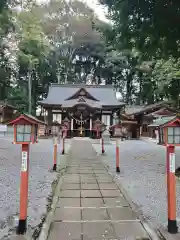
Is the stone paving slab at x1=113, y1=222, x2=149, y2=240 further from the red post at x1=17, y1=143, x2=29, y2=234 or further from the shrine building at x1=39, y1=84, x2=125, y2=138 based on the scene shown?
the shrine building at x1=39, y1=84, x2=125, y2=138

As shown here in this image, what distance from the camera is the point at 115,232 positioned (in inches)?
117

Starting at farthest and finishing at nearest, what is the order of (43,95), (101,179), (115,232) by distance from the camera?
(43,95) → (101,179) → (115,232)

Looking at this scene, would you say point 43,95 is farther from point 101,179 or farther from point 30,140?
point 30,140

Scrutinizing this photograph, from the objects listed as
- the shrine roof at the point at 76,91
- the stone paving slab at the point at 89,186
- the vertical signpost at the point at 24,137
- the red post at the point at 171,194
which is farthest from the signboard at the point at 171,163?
the shrine roof at the point at 76,91

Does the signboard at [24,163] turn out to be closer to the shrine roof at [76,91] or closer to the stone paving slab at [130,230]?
the stone paving slab at [130,230]

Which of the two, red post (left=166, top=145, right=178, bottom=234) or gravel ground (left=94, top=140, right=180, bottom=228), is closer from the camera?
red post (left=166, top=145, right=178, bottom=234)

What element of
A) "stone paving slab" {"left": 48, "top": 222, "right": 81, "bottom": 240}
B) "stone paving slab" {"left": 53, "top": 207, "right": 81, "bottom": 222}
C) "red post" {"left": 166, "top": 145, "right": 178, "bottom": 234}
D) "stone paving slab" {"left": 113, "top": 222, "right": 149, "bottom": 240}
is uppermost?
"red post" {"left": 166, "top": 145, "right": 178, "bottom": 234}

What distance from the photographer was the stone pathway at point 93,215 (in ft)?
9.51

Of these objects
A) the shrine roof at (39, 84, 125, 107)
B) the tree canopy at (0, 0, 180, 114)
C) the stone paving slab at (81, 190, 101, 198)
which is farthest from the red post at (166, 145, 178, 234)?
the shrine roof at (39, 84, 125, 107)

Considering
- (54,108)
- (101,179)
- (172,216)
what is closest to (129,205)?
(172,216)

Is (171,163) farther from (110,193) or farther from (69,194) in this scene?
(69,194)

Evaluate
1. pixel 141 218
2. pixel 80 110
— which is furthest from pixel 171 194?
pixel 80 110

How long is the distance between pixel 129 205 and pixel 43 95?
35316mm

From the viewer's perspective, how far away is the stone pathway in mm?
2898
